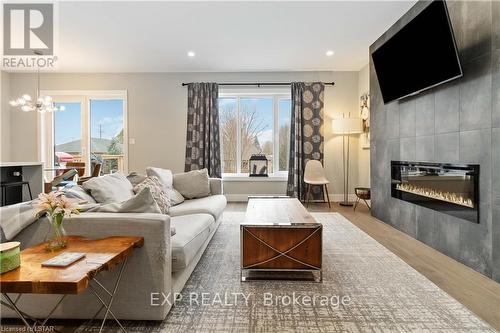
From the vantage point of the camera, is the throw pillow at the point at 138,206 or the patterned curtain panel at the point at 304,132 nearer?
the throw pillow at the point at 138,206

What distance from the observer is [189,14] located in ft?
11.5

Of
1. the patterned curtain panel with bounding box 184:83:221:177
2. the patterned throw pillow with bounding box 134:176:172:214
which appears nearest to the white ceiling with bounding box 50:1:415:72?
the patterned curtain panel with bounding box 184:83:221:177

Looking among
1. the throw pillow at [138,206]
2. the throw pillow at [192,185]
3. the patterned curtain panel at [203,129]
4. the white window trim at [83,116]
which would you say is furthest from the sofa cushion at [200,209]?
the white window trim at [83,116]

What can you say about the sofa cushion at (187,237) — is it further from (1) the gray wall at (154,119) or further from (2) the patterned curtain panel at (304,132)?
(1) the gray wall at (154,119)

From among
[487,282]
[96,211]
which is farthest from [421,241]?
[96,211]

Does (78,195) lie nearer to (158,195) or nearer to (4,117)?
(158,195)

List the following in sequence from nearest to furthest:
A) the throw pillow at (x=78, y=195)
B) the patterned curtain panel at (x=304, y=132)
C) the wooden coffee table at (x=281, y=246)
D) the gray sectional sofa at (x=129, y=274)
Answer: the gray sectional sofa at (x=129, y=274)
the throw pillow at (x=78, y=195)
the wooden coffee table at (x=281, y=246)
the patterned curtain panel at (x=304, y=132)

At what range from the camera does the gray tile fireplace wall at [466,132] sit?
7.36 feet

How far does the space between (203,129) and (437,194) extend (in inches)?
166

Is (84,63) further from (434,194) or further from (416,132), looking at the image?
(434,194)

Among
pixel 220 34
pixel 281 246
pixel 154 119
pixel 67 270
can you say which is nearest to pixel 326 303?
pixel 281 246

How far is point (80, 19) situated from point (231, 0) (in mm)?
2026

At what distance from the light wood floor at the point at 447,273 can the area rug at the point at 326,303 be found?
3.7 inches

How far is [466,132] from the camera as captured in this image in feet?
8.23
